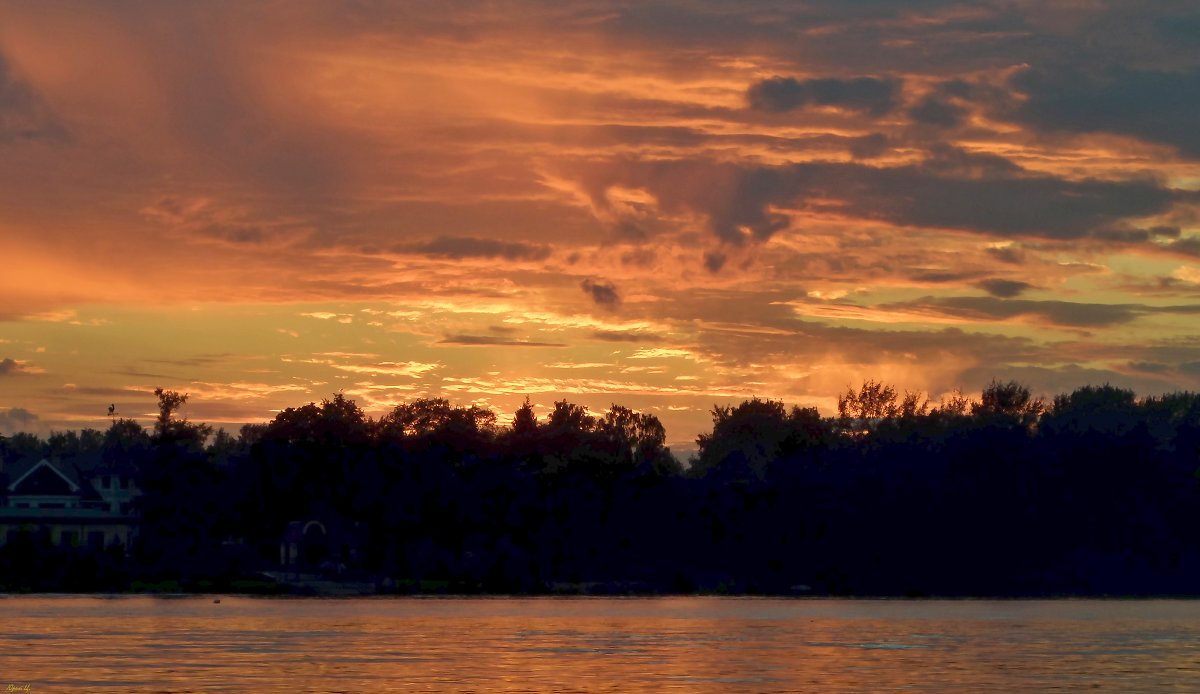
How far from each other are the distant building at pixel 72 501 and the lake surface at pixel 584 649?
4249 centimetres

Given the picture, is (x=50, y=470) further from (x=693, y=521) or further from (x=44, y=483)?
(x=693, y=521)

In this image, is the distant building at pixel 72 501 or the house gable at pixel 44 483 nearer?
the distant building at pixel 72 501

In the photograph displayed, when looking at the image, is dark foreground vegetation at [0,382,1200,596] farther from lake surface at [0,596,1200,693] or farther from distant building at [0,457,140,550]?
lake surface at [0,596,1200,693]

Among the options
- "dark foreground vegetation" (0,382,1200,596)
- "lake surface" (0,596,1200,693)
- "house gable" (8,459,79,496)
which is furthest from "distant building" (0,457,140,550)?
"lake surface" (0,596,1200,693)

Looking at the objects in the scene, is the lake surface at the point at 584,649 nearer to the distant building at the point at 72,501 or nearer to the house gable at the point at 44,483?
the distant building at the point at 72,501

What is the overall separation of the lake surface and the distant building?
42.5m

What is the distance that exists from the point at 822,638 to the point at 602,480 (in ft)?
204

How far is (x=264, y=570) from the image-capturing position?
387ft

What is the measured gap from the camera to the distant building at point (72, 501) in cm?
13412

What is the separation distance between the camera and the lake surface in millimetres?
42312

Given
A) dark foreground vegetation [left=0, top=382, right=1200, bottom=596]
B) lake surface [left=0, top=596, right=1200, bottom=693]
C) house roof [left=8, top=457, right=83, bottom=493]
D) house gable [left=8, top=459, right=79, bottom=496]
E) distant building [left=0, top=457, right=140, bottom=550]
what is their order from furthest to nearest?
1. house roof [left=8, top=457, right=83, bottom=493]
2. house gable [left=8, top=459, right=79, bottom=496]
3. distant building [left=0, top=457, right=140, bottom=550]
4. dark foreground vegetation [left=0, top=382, right=1200, bottom=596]
5. lake surface [left=0, top=596, right=1200, bottom=693]

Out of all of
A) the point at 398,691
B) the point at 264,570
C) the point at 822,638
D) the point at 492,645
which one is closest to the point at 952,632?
the point at 822,638

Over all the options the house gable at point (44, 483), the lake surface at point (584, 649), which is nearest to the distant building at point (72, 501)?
the house gable at point (44, 483)

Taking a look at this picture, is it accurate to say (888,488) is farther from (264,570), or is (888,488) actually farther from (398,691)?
(398,691)
